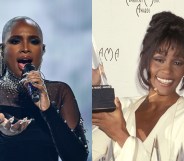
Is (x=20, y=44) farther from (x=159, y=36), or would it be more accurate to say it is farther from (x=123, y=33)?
(x=159, y=36)

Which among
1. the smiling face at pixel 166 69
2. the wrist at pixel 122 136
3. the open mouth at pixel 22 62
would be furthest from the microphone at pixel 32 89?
the smiling face at pixel 166 69

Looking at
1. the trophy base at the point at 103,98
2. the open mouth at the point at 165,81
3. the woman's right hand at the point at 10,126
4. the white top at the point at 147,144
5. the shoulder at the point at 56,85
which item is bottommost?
the white top at the point at 147,144

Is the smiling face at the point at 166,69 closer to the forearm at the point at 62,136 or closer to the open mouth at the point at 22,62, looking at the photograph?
the forearm at the point at 62,136

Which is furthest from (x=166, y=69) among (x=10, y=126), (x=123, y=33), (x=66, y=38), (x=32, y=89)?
(x=10, y=126)

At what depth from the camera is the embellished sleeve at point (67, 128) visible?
187 cm

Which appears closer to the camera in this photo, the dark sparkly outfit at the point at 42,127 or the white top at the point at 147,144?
the dark sparkly outfit at the point at 42,127

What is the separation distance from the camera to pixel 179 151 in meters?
1.99

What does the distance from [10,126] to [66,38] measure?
433 mm

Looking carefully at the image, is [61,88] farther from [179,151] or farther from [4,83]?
[179,151]

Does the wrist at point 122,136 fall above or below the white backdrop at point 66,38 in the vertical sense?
below

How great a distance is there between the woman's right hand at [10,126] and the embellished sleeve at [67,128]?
0.33ft

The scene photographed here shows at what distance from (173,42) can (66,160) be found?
0.69 meters

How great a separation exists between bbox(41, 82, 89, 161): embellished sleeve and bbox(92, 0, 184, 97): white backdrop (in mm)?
203

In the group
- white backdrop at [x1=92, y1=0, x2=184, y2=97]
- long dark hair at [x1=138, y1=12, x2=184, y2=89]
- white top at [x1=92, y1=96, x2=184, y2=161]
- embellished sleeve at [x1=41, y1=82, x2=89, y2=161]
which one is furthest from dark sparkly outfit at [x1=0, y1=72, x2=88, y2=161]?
long dark hair at [x1=138, y1=12, x2=184, y2=89]
